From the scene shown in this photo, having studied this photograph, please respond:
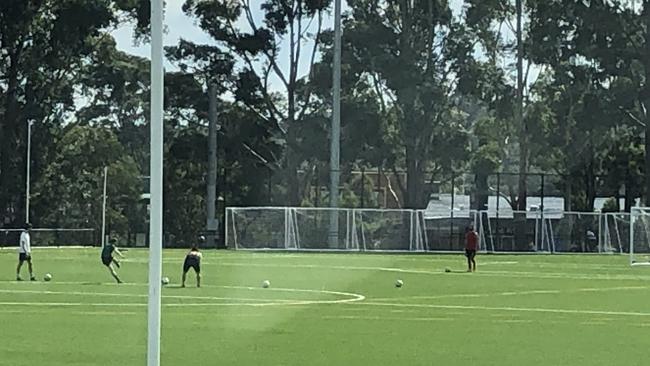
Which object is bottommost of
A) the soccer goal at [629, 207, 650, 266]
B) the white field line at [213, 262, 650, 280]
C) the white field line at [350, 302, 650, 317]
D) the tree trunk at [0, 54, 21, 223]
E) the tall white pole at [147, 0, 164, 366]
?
the white field line at [213, 262, 650, 280]

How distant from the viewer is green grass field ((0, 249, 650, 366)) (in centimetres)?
2005

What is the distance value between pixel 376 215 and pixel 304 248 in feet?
16.1

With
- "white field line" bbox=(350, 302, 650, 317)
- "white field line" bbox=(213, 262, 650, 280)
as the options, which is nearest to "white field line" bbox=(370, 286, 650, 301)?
"white field line" bbox=(350, 302, 650, 317)

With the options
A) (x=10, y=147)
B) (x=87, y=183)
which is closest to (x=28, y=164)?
(x=10, y=147)

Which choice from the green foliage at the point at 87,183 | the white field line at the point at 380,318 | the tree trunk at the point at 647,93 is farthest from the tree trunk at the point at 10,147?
the white field line at the point at 380,318

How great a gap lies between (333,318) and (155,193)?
53.1 feet

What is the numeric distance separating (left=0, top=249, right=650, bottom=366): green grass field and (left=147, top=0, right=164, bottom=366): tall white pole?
25.6ft

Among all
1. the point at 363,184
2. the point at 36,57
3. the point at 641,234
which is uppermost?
the point at 36,57

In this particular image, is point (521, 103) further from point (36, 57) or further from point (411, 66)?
point (36, 57)

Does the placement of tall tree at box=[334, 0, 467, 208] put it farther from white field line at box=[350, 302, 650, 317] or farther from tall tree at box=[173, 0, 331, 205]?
white field line at box=[350, 302, 650, 317]

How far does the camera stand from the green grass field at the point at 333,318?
20.0 meters

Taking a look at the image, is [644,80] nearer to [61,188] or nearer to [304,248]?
[304,248]

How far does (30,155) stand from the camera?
84.8 meters

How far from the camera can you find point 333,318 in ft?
88.5
